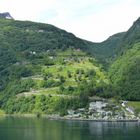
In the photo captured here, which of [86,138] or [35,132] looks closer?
[86,138]

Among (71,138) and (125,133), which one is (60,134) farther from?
(125,133)

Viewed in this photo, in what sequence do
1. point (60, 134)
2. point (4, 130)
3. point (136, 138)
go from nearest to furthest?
point (136, 138), point (60, 134), point (4, 130)

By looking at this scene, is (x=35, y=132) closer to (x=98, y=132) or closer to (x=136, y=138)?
(x=98, y=132)

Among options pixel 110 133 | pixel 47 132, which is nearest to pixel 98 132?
pixel 110 133

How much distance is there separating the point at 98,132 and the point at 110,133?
546cm

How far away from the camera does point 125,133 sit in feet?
556

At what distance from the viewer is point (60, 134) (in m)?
166

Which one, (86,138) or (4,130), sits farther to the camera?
(4,130)

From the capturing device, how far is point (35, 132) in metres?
176

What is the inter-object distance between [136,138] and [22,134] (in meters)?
41.3

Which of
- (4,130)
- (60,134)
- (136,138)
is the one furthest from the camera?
(4,130)

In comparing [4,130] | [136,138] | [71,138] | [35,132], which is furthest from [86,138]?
[4,130]

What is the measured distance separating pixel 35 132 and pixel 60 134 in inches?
546

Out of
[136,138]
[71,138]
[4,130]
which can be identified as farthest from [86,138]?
[4,130]
